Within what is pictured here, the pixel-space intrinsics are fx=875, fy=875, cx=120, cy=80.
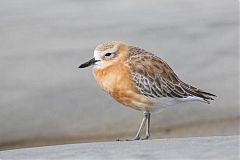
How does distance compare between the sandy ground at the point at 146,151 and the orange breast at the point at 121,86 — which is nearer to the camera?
the sandy ground at the point at 146,151

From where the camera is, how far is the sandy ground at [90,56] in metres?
6.55

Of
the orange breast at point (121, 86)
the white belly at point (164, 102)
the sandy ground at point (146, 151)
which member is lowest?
the sandy ground at point (146, 151)

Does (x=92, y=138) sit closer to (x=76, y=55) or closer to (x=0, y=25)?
(x=76, y=55)

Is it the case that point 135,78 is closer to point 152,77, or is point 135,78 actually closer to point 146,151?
point 152,77

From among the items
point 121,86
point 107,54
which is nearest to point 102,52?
point 107,54

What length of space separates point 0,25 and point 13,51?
66 cm

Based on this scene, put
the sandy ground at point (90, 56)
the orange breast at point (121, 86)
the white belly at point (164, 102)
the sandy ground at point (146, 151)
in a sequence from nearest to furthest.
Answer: the sandy ground at point (146, 151)
the orange breast at point (121, 86)
the white belly at point (164, 102)
the sandy ground at point (90, 56)

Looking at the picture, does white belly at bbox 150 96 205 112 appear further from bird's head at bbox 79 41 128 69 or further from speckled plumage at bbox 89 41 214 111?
bird's head at bbox 79 41 128 69

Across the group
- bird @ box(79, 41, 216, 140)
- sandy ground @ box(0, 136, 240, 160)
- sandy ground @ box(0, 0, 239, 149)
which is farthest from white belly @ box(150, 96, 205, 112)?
sandy ground @ box(0, 0, 239, 149)

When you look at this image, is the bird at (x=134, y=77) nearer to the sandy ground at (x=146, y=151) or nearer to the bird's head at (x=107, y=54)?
the bird's head at (x=107, y=54)

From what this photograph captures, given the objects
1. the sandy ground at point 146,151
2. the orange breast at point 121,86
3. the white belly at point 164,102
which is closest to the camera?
the sandy ground at point 146,151

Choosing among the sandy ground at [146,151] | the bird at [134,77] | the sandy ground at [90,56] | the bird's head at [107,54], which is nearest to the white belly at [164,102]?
the bird at [134,77]

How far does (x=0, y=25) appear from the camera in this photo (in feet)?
26.9

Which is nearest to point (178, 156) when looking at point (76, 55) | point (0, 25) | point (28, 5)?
point (76, 55)
